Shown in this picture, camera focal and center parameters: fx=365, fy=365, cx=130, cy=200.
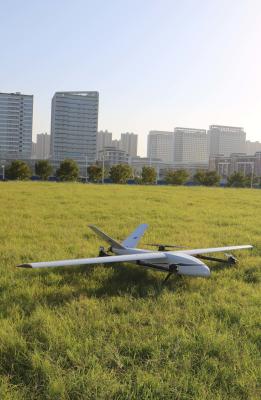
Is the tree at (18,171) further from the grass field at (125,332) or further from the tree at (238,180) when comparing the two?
the grass field at (125,332)

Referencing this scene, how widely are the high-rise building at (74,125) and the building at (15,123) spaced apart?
12.6 metres

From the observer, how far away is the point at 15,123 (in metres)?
173

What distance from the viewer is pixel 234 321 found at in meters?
4.96

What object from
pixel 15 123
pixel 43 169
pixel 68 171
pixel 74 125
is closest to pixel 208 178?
pixel 68 171

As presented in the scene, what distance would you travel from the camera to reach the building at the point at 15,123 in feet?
563

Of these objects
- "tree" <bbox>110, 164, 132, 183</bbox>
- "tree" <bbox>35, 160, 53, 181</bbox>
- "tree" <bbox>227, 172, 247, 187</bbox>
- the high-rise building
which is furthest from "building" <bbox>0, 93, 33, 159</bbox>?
"tree" <bbox>227, 172, 247, 187</bbox>

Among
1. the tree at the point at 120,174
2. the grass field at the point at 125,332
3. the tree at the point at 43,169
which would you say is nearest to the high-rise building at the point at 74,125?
the tree at the point at 43,169

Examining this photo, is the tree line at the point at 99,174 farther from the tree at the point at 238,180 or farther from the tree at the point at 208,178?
the tree at the point at 238,180

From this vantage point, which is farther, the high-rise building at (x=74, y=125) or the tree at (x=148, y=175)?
the high-rise building at (x=74, y=125)

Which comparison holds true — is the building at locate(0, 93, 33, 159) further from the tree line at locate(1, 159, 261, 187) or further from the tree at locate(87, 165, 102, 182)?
the tree at locate(87, 165, 102, 182)

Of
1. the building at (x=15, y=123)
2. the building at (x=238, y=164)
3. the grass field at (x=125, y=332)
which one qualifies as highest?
the building at (x=15, y=123)

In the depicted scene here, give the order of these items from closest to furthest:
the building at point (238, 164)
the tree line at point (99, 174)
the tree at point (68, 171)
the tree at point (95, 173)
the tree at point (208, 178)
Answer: the tree line at point (99, 174) < the tree at point (68, 171) < the tree at point (95, 173) < the tree at point (208, 178) < the building at point (238, 164)

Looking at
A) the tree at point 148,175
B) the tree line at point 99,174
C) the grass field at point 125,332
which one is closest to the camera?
the grass field at point 125,332

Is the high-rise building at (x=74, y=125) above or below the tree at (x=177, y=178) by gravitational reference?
above
